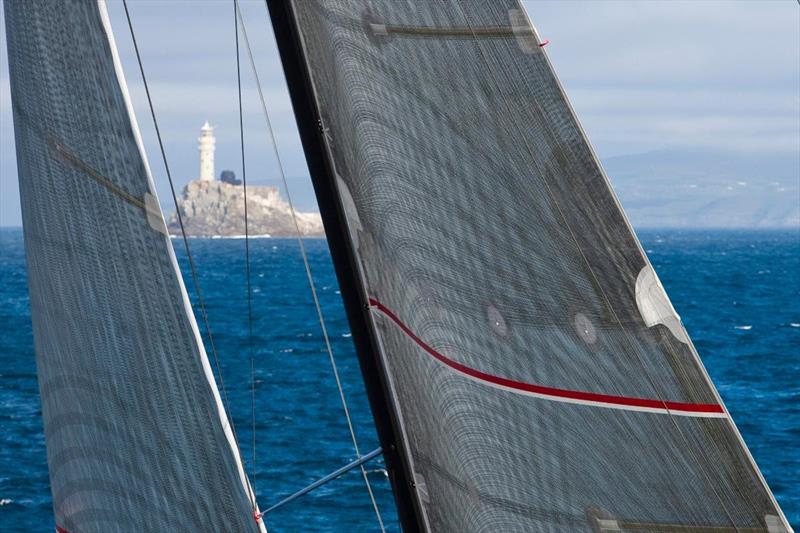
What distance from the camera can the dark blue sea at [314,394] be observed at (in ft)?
60.1

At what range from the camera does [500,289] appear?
3.85m

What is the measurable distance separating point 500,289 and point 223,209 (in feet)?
617

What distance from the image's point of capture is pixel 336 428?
24031mm

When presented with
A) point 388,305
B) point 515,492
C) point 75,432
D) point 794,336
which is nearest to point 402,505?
point 515,492

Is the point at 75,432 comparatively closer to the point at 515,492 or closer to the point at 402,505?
the point at 402,505

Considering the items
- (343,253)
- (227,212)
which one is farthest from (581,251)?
(227,212)

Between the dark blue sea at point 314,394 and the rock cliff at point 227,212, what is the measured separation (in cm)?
12761

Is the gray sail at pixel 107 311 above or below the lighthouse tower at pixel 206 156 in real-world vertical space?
below

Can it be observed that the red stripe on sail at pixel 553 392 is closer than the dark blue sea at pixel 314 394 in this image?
Yes

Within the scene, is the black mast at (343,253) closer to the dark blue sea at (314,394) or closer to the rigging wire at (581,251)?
the rigging wire at (581,251)

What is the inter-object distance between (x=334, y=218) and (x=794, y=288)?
60909 mm

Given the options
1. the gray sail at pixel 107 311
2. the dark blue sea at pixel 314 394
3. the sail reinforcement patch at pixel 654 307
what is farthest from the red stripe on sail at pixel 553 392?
the dark blue sea at pixel 314 394

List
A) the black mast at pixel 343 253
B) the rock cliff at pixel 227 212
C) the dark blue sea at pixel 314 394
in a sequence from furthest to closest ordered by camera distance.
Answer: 1. the rock cliff at pixel 227 212
2. the dark blue sea at pixel 314 394
3. the black mast at pixel 343 253

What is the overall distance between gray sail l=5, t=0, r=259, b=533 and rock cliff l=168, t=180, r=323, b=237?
18130 cm
